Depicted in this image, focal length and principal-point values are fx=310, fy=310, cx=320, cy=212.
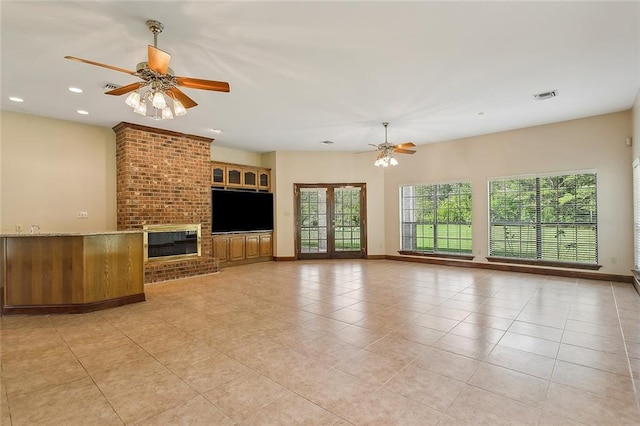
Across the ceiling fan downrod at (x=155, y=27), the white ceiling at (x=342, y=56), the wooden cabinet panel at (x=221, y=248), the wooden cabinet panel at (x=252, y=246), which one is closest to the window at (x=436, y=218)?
the white ceiling at (x=342, y=56)

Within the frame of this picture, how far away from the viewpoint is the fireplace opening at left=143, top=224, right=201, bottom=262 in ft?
19.9

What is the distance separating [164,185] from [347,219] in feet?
15.2

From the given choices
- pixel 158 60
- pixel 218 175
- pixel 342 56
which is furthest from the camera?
pixel 218 175

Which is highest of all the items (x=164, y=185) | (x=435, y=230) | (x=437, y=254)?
(x=164, y=185)

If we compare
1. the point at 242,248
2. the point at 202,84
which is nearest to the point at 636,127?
the point at 202,84

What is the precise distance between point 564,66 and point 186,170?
6.54 metres

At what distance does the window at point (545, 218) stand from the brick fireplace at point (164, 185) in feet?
20.8

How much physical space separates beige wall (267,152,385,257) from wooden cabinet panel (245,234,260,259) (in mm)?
538

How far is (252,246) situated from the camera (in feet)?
26.2

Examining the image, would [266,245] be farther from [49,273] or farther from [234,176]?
[49,273]

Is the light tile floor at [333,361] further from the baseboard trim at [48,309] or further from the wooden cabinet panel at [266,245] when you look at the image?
the wooden cabinet panel at [266,245]

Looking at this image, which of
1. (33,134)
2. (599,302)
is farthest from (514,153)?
(33,134)

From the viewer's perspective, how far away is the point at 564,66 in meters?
3.67

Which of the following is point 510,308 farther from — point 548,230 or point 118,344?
point 118,344
